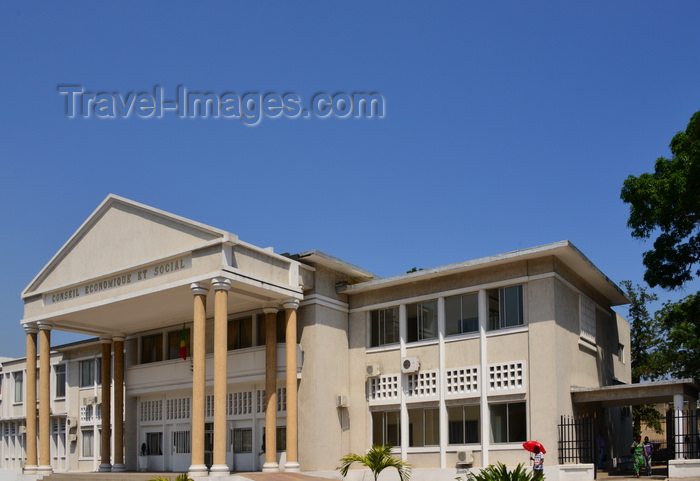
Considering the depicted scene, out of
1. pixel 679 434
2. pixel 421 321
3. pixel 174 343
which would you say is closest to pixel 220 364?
pixel 421 321

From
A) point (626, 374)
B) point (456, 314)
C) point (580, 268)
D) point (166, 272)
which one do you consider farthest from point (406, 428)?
point (626, 374)

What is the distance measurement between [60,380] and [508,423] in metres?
22.3

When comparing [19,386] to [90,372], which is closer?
[90,372]

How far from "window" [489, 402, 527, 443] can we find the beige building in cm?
4

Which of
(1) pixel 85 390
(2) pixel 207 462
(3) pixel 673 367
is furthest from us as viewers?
(3) pixel 673 367

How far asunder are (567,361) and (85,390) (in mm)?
21374

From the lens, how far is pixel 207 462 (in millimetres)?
27859

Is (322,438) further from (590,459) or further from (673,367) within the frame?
(673,367)

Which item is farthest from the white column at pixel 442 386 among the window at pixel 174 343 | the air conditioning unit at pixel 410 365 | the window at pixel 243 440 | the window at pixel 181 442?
the window at pixel 174 343

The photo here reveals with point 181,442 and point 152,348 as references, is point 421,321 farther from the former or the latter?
point 152,348

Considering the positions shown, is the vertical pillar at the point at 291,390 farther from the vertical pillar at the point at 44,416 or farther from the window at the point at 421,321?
the vertical pillar at the point at 44,416

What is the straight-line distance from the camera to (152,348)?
3122 centimetres

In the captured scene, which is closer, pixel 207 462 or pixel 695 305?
pixel 207 462

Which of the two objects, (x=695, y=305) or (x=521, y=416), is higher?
(x=695, y=305)
